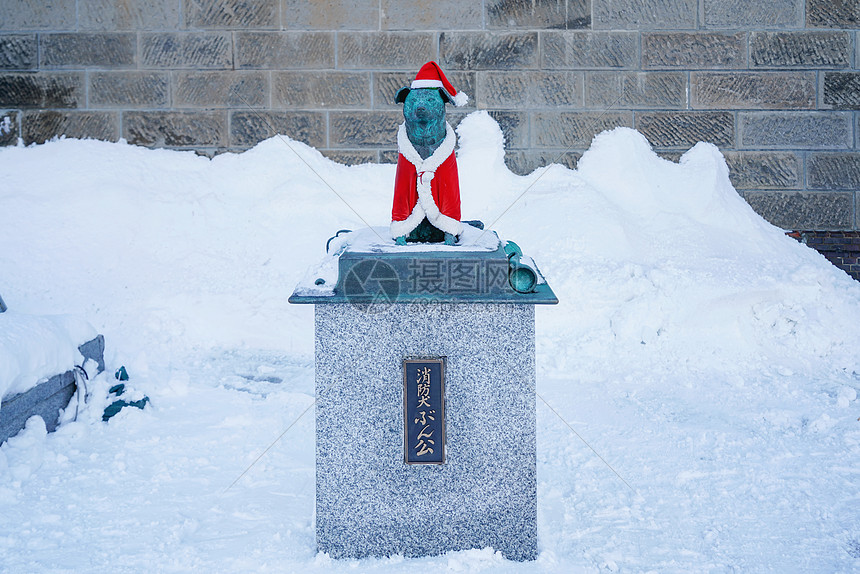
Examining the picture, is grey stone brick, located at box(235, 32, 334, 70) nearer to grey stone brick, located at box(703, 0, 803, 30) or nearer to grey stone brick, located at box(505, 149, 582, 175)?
grey stone brick, located at box(505, 149, 582, 175)

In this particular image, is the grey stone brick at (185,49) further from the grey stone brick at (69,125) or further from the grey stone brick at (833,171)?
the grey stone brick at (833,171)

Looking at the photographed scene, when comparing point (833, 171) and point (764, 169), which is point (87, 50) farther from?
point (833, 171)

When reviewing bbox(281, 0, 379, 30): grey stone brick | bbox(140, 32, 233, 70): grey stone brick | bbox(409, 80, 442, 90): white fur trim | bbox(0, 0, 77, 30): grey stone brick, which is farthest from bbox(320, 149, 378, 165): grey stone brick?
bbox(409, 80, 442, 90): white fur trim

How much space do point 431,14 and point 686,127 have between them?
9.47 feet

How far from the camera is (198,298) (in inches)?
257

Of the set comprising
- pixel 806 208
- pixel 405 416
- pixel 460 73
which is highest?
pixel 460 73

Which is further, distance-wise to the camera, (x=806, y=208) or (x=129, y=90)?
(x=806, y=208)

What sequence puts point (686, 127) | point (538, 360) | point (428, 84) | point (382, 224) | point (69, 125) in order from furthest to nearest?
point (686, 127) → point (69, 125) → point (382, 224) → point (538, 360) → point (428, 84)

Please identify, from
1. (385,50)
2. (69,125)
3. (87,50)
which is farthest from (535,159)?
(69,125)

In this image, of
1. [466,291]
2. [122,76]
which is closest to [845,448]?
[466,291]

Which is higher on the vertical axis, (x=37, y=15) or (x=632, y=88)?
(x=37, y=15)

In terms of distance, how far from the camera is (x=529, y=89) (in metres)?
7.68

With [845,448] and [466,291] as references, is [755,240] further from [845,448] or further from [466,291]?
[466,291]

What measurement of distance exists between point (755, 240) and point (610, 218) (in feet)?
4.88
